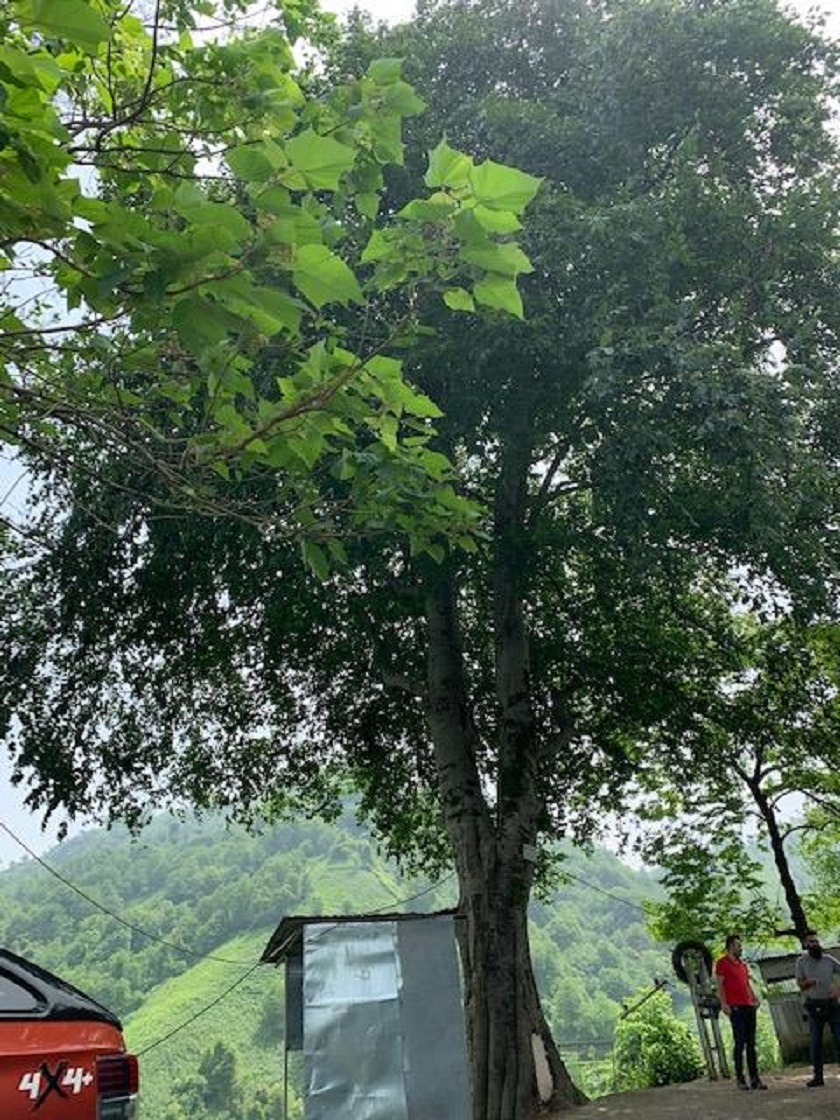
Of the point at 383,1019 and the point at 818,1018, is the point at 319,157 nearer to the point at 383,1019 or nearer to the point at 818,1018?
the point at 383,1019

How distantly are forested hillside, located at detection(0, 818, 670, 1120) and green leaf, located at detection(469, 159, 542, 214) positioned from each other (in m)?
69.0

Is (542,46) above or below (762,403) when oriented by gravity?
above

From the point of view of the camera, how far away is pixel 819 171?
39.9 feet

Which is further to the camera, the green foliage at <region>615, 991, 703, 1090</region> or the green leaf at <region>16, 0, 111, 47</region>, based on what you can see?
the green foliage at <region>615, 991, 703, 1090</region>

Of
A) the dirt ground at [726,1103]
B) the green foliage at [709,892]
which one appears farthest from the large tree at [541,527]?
the green foliage at [709,892]

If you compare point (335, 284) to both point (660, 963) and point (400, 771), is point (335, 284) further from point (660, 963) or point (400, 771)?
point (660, 963)

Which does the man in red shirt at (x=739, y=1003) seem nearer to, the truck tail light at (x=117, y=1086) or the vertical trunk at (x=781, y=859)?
the vertical trunk at (x=781, y=859)

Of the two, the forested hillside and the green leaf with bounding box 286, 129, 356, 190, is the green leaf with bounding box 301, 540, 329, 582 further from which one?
the forested hillside

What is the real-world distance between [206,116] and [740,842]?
18340 millimetres

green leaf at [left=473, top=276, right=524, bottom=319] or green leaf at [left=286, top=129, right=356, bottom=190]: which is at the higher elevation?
green leaf at [left=286, top=129, right=356, bottom=190]

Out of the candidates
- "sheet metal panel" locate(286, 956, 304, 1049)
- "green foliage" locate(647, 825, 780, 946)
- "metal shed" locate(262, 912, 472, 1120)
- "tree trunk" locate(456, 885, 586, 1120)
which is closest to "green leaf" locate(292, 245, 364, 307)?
"metal shed" locate(262, 912, 472, 1120)

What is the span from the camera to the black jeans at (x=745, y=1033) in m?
11.2

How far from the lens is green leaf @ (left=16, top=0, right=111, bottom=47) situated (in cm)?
236

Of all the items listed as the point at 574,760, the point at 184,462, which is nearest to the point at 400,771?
the point at 574,760
